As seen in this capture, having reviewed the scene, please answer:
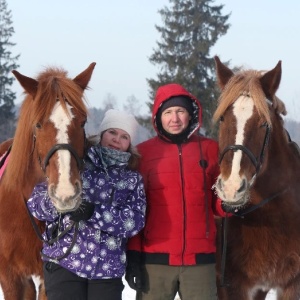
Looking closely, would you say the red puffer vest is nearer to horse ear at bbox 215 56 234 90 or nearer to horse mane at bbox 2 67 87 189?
horse ear at bbox 215 56 234 90

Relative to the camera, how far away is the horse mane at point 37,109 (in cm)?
325

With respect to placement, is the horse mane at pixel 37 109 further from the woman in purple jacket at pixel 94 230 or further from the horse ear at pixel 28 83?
the woman in purple jacket at pixel 94 230

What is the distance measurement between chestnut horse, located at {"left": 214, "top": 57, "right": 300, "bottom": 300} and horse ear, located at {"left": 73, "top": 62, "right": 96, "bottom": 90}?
0.94m

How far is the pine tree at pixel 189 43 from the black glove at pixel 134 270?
21.5 meters

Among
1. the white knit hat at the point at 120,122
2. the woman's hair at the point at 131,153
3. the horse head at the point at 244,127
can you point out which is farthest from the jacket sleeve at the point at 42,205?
the horse head at the point at 244,127

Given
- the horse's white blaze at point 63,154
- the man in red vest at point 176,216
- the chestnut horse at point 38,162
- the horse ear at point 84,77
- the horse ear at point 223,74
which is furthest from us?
the horse ear at point 223,74

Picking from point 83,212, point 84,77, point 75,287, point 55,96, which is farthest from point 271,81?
point 75,287

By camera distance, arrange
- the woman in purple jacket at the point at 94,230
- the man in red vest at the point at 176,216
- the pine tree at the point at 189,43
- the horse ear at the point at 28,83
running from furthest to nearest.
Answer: the pine tree at the point at 189,43 < the man in red vest at the point at 176,216 < the horse ear at the point at 28,83 < the woman in purple jacket at the point at 94,230

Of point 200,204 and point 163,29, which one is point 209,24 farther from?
point 200,204

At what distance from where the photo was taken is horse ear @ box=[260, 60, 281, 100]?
3619mm

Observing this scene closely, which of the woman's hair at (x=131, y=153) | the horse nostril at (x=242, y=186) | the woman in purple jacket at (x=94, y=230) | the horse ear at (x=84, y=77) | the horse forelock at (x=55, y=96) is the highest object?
the horse ear at (x=84, y=77)

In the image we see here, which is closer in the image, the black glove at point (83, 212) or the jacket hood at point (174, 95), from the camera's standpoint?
the black glove at point (83, 212)

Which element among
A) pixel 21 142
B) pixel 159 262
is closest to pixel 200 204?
pixel 159 262

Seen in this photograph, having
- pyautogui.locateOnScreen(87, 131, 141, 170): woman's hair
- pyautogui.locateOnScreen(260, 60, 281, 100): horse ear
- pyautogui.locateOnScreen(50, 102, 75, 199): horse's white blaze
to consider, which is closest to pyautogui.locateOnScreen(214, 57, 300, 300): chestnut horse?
pyautogui.locateOnScreen(260, 60, 281, 100): horse ear
